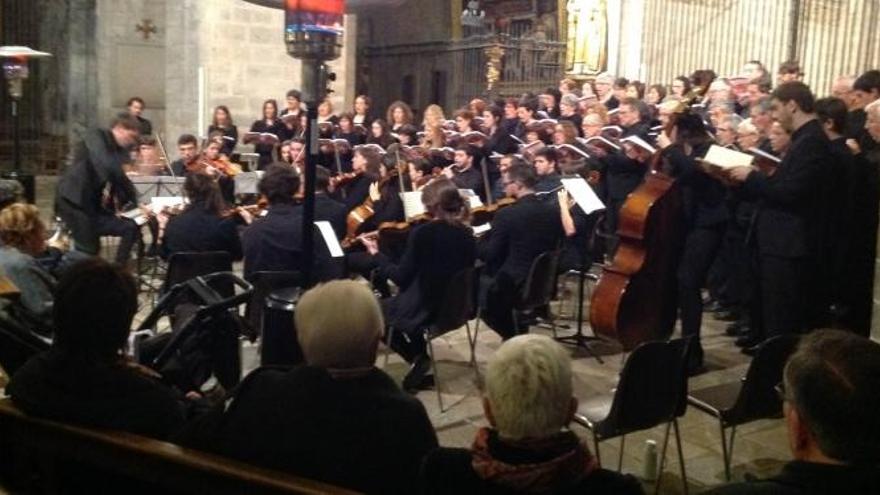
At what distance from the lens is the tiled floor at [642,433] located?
4426mm

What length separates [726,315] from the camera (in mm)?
7453

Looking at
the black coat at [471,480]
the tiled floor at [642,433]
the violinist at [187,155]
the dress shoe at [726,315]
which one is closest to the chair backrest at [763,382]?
the tiled floor at [642,433]

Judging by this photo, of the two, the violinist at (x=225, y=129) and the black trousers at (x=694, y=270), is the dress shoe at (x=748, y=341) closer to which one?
the black trousers at (x=694, y=270)

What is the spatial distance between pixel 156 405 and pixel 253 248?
2.88 meters

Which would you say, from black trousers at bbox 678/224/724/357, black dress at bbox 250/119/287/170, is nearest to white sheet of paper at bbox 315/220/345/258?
black trousers at bbox 678/224/724/357

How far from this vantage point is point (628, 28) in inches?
501

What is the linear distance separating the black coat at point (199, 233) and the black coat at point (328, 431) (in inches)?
130

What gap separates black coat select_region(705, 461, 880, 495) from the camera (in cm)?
175

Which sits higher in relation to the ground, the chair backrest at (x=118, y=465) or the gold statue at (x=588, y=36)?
the gold statue at (x=588, y=36)

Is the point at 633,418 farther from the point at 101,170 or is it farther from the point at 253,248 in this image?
the point at 101,170

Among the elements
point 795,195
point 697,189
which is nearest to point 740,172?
point 795,195

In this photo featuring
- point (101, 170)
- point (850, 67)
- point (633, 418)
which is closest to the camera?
point (633, 418)

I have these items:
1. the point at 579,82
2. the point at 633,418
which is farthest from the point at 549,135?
the point at 633,418

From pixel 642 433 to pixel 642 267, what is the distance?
36.0 inches
